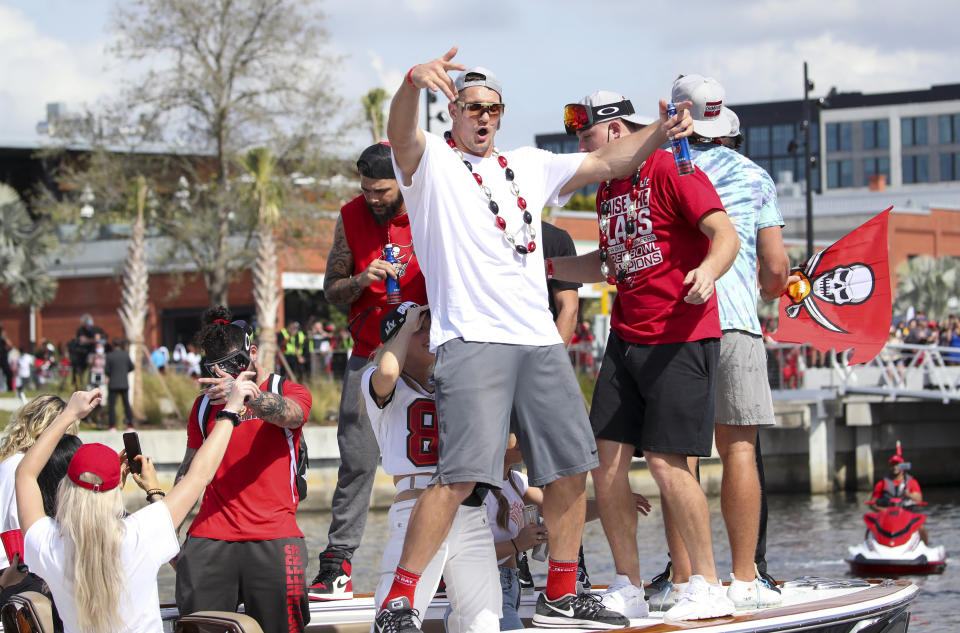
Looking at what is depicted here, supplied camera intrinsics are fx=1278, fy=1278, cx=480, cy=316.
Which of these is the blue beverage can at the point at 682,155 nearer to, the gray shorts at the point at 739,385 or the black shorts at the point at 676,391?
the black shorts at the point at 676,391

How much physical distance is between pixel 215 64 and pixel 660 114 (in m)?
30.5

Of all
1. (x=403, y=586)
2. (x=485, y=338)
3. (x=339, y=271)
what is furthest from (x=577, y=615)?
(x=339, y=271)

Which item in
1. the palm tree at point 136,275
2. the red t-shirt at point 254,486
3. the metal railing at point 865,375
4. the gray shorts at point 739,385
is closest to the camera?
the red t-shirt at point 254,486

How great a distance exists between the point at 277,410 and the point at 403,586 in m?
1.08

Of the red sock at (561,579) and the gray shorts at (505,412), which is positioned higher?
the gray shorts at (505,412)

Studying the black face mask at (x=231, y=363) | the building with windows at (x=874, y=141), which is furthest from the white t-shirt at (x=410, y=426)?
the building with windows at (x=874, y=141)

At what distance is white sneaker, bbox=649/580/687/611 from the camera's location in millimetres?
5762

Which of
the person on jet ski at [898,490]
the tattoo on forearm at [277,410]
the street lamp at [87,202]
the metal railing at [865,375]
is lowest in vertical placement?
the person on jet ski at [898,490]

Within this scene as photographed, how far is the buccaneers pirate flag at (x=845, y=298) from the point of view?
23.6 feet

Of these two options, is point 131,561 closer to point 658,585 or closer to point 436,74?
point 436,74

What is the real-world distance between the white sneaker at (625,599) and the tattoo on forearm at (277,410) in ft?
5.26

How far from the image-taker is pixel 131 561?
4793mm

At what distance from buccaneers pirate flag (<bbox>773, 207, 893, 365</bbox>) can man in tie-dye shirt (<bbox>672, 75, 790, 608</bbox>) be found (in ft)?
3.32

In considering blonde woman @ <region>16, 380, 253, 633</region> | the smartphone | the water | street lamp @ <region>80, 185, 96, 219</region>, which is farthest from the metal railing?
blonde woman @ <region>16, 380, 253, 633</region>
